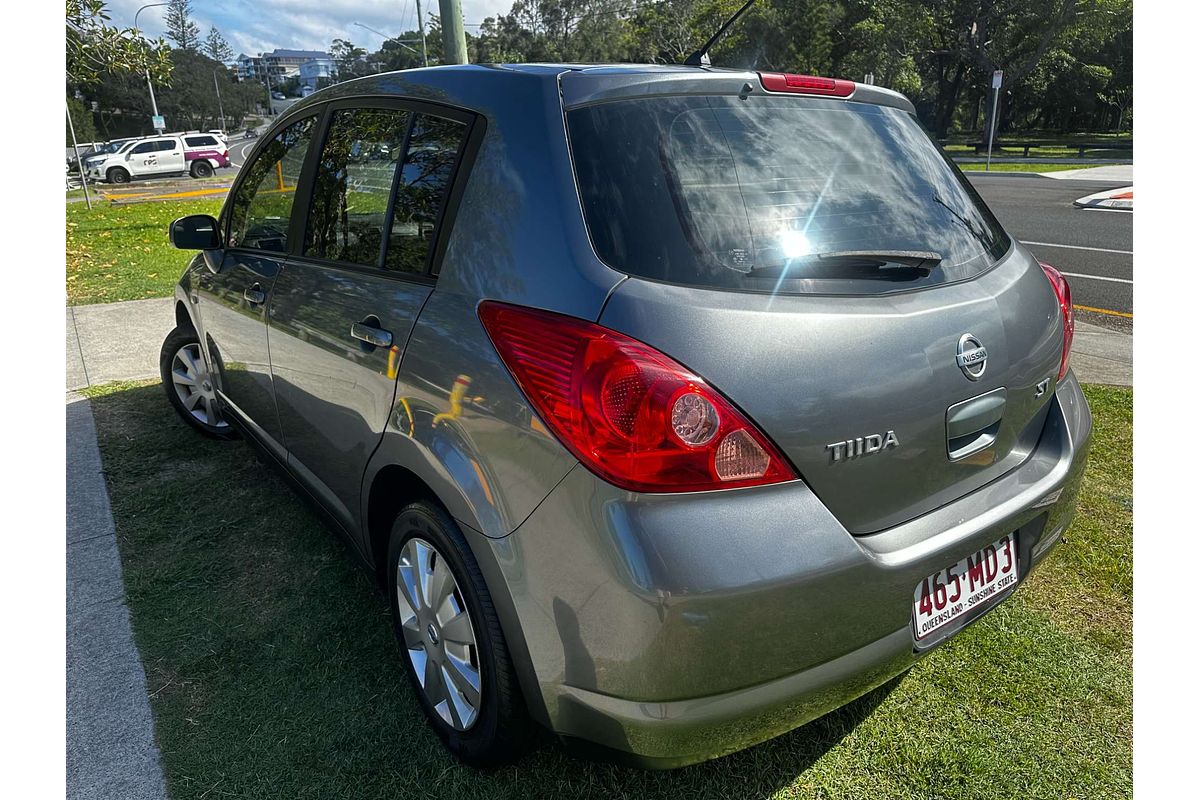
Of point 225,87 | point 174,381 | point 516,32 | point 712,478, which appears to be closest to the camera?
point 712,478

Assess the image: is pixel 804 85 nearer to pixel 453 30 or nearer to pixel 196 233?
pixel 196 233

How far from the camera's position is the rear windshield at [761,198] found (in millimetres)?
1768

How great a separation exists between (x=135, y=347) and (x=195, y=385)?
9.13 ft

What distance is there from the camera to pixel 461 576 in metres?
2.02

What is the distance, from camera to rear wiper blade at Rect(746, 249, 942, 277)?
5.90ft

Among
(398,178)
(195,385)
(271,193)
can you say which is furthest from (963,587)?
(195,385)

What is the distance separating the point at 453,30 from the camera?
19.5 ft

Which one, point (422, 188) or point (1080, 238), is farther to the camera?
point (1080, 238)

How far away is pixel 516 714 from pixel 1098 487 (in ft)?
10.1

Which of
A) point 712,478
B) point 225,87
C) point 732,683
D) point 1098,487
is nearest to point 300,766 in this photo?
point 732,683

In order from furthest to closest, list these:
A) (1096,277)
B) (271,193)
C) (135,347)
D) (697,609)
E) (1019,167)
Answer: (1019,167), (1096,277), (135,347), (271,193), (697,609)

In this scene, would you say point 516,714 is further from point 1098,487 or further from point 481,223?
point 1098,487

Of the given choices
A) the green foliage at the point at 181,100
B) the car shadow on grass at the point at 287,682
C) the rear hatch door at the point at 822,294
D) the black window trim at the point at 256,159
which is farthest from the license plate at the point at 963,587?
the green foliage at the point at 181,100

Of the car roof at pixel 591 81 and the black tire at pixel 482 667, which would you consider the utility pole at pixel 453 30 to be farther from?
the black tire at pixel 482 667
